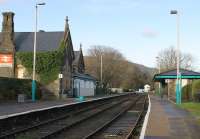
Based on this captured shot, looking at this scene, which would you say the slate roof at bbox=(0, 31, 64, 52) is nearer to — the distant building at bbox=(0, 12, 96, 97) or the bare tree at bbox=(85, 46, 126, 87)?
the distant building at bbox=(0, 12, 96, 97)

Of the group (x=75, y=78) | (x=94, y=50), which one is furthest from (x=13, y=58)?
(x=94, y=50)

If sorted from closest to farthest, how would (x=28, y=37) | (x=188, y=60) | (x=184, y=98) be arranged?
(x=184, y=98)
(x=28, y=37)
(x=188, y=60)

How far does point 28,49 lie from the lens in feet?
221

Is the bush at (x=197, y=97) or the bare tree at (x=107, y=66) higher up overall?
the bare tree at (x=107, y=66)

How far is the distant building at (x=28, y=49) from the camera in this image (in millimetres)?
65000

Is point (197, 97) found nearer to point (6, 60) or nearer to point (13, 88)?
point (13, 88)

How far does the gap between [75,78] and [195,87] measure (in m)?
34.5

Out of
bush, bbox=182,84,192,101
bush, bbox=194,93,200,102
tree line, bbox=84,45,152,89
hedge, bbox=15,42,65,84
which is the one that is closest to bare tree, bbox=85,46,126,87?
tree line, bbox=84,45,152,89

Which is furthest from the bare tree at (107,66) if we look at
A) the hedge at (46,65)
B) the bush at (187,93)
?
the bush at (187,93)

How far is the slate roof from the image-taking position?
67.9 m

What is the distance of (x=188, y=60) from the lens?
5969 inches

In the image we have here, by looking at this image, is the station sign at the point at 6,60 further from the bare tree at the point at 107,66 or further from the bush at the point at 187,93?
the bare tree at the point at 107,66

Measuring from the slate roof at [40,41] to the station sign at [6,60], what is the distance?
2.22m

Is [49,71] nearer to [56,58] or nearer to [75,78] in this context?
[56,58]
